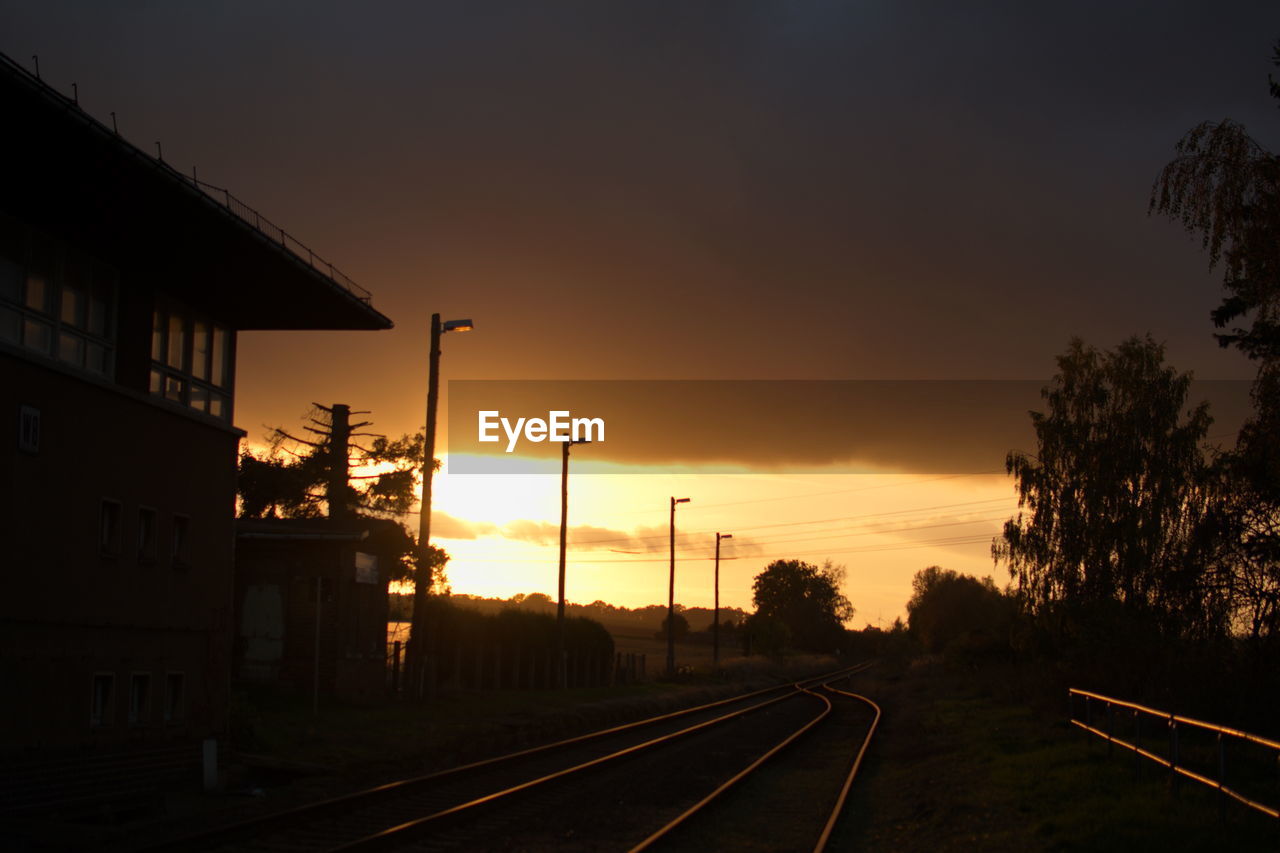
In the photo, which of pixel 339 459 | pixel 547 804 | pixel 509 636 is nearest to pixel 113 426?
pixel 547 804

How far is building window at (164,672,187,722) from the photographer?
Result: 18016 millimetres

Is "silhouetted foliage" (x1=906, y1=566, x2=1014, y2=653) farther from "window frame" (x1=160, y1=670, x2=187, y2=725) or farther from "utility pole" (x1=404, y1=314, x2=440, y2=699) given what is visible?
"window frame" (x1=160, y1=670, x2=187, y2=725)

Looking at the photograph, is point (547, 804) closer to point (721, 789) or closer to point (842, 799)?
point (721, 789)

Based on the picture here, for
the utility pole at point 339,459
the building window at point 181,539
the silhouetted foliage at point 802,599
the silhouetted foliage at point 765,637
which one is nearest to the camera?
the building window at point 181,539

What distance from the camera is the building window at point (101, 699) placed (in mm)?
15844

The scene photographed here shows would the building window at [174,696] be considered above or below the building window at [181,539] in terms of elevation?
below

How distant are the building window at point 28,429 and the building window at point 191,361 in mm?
3251

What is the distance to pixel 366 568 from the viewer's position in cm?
3241

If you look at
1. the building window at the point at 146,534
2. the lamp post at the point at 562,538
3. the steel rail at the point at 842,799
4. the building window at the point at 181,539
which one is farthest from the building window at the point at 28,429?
the lamp post at the point at 562,538

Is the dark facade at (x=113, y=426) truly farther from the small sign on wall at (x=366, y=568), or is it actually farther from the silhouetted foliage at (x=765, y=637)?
the silhouetted foliage at (x=765, y=637)

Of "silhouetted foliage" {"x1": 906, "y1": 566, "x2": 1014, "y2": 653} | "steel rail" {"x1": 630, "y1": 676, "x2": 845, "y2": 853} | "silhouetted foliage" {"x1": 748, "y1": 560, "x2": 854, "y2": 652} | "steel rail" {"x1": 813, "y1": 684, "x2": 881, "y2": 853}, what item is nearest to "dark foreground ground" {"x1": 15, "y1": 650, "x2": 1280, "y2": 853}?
"steel rail" {"x1": 813, "y1": 684, "x2": 881, "y2": 853}

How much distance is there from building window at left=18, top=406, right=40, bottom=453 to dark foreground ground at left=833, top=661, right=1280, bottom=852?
11.3 meters

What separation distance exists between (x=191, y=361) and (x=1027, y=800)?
48.7ft

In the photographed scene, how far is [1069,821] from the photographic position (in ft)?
41.1
